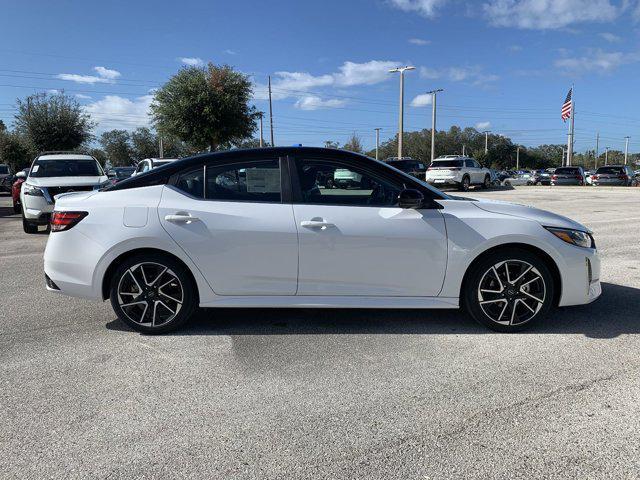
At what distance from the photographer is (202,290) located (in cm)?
433

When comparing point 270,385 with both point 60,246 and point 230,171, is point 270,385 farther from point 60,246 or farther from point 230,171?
point 60,246

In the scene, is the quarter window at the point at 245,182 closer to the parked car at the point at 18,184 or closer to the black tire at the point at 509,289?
the black tire at the point at 509,289

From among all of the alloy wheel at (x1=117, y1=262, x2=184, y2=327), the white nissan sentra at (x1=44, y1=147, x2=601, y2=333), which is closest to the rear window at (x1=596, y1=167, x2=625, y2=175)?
the white nissan sentra at (x1=44, y1=147, x2=601, y2=333)

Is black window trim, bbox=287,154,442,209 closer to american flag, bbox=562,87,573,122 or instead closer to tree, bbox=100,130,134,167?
american flag, bbox=562,87,573,122

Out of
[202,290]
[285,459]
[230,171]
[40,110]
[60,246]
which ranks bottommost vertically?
[285,459]

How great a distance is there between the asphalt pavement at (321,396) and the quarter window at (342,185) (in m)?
1.17

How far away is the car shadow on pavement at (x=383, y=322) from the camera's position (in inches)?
176

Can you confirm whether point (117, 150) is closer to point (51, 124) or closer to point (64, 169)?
point (51, 124)

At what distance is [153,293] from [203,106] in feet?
85.0

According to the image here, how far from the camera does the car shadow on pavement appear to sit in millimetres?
4480

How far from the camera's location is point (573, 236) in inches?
173

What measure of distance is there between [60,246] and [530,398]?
391 centimetres

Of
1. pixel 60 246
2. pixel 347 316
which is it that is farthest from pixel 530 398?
pixel 60 246

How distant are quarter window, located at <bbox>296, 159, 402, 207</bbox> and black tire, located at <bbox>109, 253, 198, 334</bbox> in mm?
1280
